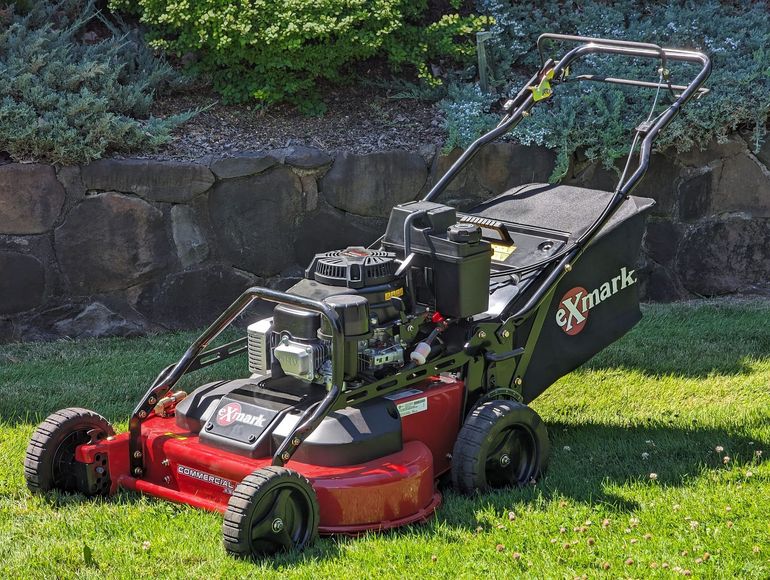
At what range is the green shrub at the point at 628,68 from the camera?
20.8ft

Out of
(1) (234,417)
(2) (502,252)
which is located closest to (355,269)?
(1) (234,417)

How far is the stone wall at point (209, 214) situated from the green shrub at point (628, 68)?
0.15 meters

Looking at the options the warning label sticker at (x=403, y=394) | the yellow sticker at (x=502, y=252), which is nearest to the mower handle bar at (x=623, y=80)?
the yellow sticker at (x=502, y=252)

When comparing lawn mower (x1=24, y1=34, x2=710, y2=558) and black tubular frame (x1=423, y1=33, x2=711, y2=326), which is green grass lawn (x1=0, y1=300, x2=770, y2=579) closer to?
lawn mower (x1=24, y1=34, x2=710, y2=558)

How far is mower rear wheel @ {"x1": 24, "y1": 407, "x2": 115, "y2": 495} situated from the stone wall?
2.13 meters

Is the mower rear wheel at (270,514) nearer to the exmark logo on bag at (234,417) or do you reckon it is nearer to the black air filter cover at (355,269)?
the exmark logo on bag at (234,417)

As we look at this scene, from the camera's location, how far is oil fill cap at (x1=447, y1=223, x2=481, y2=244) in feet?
13.1

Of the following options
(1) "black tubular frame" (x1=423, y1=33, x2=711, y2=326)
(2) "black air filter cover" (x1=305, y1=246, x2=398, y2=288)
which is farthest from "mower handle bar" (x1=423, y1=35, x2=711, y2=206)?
(2) "black air filter cover" (x1=305, y1=246, x2=398, y2=288)

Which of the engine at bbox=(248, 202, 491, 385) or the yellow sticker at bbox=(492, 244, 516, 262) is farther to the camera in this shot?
the yellow sticker at bbox=(492, 244, 516, 262)

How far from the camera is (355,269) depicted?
3.90m

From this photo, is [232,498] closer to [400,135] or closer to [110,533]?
[110,533]

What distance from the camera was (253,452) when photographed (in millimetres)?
3711

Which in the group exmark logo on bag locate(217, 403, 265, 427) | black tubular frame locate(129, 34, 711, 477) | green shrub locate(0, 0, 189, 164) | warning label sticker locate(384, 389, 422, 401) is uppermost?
green shrub locate(0, 0, 189, 164)

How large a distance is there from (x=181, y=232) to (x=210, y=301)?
40cm
